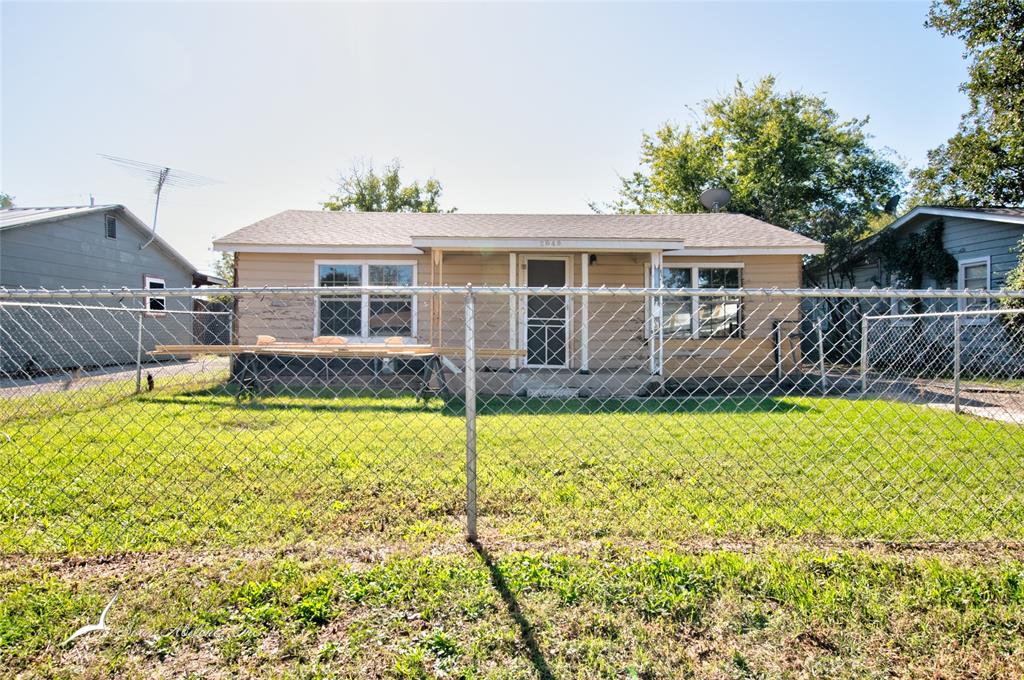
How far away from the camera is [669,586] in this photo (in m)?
2.49

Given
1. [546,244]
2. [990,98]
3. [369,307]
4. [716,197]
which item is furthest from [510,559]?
[990,98]

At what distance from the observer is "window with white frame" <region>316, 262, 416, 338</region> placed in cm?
1080

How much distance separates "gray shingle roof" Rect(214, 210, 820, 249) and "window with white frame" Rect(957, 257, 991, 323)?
5.33 metres

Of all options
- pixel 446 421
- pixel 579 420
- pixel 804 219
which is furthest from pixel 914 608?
pixel 804 219

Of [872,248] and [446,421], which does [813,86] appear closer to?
→ [872,248]

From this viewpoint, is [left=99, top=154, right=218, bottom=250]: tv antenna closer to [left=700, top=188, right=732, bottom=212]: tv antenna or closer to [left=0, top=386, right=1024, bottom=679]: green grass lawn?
[left=700, top=188, right=732, bottom=212]: tv antenna

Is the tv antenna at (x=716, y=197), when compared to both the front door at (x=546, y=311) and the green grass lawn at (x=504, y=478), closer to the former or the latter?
the front door at (x=546, y=311)

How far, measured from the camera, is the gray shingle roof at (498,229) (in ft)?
34.2

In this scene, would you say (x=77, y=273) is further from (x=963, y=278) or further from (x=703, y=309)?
(x=963, y=278)

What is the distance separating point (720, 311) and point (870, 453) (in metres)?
6.73

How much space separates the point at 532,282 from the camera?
11.0m

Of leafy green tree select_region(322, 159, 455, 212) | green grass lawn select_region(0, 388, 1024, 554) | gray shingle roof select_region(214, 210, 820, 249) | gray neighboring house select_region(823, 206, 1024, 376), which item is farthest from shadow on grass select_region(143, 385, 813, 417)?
leafy green tree select_region(322, 159, 455, 212)

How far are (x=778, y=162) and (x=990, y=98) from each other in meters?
8.45

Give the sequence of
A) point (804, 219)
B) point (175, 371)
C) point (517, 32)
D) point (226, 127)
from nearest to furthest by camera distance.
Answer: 1. point (517, 32)
2. point (175, 371)
3. point (226, 127)
4. point (804, 219)
